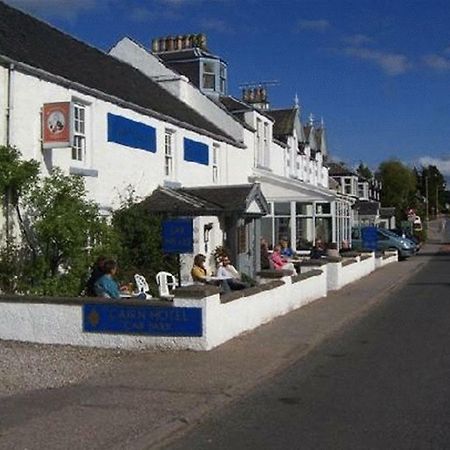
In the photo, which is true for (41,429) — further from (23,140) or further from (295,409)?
(23,140)

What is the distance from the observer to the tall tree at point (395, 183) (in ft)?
352

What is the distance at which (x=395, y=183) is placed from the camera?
11019 cm

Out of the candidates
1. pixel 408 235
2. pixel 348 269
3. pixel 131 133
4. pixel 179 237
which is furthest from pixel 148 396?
pixel 408 235

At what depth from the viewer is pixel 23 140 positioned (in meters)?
15.3

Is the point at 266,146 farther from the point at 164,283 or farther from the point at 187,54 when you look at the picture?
the point at 164,283

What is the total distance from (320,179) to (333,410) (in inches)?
1672

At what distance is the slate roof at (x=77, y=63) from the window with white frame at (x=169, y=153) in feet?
1.97

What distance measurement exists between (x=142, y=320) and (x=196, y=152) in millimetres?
13955

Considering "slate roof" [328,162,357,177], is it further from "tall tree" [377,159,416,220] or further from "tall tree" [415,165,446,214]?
"tall tree" [415,165,446,214]

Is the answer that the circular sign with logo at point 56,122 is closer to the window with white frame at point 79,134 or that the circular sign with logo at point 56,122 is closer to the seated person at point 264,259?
the window with white frame at point 79,134

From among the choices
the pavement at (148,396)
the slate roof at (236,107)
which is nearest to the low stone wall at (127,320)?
the pavement at (148,396)

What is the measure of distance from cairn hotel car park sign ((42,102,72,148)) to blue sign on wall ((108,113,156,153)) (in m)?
3.28

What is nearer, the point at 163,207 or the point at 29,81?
the point at 29,81

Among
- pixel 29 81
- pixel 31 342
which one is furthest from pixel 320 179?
pixel 31 342
